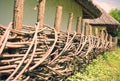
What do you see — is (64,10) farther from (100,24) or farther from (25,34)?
(100,24)

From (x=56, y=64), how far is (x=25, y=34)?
1.27 m

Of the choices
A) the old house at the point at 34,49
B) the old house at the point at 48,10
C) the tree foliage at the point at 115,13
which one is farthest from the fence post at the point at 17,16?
the tree foliage at the point at 115,13

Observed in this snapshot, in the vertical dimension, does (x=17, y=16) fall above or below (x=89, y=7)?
below

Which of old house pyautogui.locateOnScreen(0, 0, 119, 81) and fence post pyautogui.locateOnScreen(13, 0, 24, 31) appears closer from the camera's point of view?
old house pyautogui.locateOnScreen(0, 0, 119, 81)

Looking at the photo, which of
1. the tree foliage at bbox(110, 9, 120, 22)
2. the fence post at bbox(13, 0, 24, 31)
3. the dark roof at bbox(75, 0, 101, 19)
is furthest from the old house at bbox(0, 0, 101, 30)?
the tree foliage at bbox(110, 9, 120, 22)

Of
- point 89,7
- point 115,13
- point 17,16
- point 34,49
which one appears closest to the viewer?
point 34,49

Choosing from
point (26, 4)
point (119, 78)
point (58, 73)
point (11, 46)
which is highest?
point (26, 4)

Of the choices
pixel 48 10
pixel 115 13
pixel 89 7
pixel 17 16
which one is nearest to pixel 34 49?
pixel 17 16

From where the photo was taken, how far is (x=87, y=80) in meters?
7.46

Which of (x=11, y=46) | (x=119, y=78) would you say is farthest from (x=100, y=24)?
(x=11, y=46)

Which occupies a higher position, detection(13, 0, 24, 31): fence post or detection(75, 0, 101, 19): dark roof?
detection(75, 0, 101, 19): dark roof

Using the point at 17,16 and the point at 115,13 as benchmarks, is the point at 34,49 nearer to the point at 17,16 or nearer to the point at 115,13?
the point at 17,16

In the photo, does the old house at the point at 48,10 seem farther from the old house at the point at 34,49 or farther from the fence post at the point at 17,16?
the fence post at the point at 17,16

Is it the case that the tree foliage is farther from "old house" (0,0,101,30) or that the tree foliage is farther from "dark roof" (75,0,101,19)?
"old house" (0,0,101,30)
